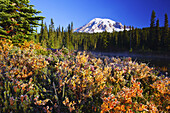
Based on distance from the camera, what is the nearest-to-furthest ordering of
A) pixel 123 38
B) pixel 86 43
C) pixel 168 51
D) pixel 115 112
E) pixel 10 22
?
pixel 115 112 < pixel 10 22 < pixel 168 51 < pixel 123 38 < pixel 86 43

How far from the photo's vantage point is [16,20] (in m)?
10.9

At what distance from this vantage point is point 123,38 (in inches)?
2844

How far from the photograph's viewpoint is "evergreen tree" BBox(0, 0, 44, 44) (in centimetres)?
1009

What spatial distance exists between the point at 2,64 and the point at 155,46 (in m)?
59.4

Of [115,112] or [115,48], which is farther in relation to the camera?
[115,48]

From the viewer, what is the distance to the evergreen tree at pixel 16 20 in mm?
10086

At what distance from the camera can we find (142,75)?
12.6 feet

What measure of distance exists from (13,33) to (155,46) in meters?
56.3

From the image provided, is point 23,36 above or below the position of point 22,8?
below

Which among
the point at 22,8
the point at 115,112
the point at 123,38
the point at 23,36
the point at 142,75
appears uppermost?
the point at 123,38

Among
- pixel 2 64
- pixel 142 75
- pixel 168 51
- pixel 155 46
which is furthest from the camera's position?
pixel 155 46

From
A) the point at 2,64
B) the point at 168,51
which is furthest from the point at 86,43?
the point at 2,64

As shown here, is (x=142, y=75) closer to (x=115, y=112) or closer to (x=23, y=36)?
(x=115, y=112)

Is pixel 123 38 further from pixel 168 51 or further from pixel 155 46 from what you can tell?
pixel 168 51
